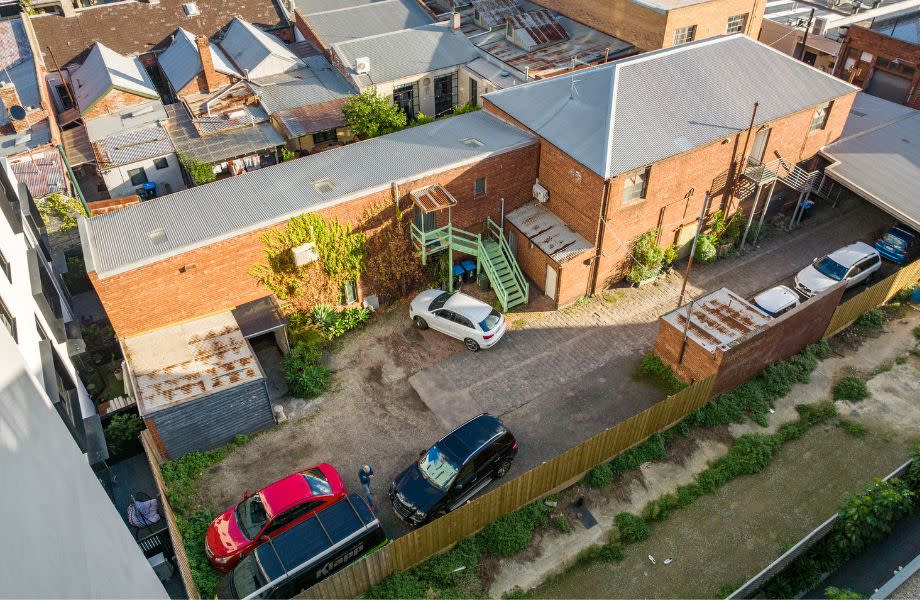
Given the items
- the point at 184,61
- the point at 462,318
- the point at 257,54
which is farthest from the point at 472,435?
the point at 184,61

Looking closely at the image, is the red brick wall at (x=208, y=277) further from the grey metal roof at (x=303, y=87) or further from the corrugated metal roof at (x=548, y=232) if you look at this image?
the grey metal roof at (x=303, y=87)

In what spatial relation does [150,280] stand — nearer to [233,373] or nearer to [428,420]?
[233,373]

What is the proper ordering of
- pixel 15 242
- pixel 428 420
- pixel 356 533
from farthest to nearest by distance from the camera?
pixel 428 420, pixel 15 242, pixel 356 533

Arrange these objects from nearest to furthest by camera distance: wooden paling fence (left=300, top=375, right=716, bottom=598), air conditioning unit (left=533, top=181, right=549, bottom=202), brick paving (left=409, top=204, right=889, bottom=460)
Result: wooden paling fence (left=300, top=375, right=716, bottom=598) → brick paving (left=409, top=204, right=889, bottom=460) → air conditioning unit (left=533, top=181, right=549, bottom=202)

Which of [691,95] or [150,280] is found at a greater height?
[691,95]

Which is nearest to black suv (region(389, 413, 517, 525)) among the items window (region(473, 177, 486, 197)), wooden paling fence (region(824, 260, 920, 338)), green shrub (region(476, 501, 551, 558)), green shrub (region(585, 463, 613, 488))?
green shrub (region(476, 501, 551, 558))

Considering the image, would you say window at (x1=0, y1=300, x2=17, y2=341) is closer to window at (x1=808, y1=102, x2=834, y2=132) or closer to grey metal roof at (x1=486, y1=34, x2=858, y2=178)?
grey metal roof at (x1=486, y1=34, x2=858, y2=178)

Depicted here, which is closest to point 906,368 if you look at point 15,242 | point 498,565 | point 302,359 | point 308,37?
point 498,565
